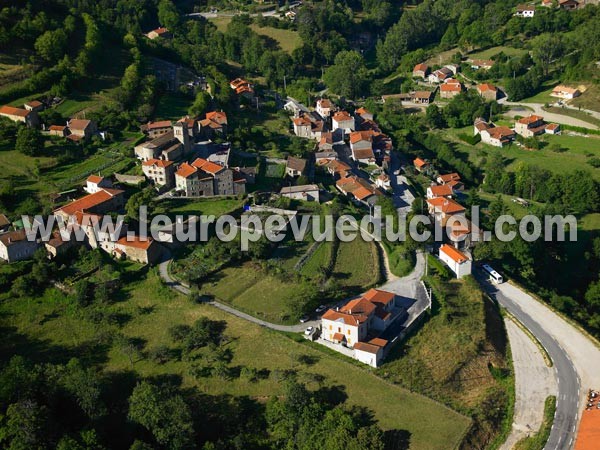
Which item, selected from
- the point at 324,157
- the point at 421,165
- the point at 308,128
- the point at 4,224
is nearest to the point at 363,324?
the point at 4,224

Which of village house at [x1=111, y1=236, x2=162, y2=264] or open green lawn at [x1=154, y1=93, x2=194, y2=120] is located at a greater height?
open green lawn at [x1=154, y1=93, x2=194, y2=120]

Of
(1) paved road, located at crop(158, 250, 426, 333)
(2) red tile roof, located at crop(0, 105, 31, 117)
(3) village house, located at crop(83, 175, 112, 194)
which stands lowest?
(1) paved road, located at crop(158, 250, 426, 333)

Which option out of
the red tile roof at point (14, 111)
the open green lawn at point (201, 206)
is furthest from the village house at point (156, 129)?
the open green lawn at point (201, 206)

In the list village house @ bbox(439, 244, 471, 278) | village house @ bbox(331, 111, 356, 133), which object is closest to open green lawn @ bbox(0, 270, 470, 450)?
village house @ bbox(439, 244, 471, 278)

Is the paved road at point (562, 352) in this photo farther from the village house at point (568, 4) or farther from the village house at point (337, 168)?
the village house at point (568, 4)

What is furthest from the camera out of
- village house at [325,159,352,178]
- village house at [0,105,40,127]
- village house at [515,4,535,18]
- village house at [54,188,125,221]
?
village house at [515,4,535,18]

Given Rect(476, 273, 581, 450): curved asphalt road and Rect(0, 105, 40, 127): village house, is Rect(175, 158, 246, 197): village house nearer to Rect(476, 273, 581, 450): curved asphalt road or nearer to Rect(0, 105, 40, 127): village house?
Rect(0, 105, 40, 127): village house
